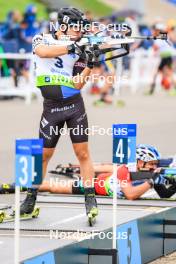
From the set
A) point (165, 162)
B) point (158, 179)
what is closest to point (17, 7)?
point (165, 162)

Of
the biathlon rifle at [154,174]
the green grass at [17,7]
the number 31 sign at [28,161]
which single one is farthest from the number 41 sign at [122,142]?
the green grass at [17,7]

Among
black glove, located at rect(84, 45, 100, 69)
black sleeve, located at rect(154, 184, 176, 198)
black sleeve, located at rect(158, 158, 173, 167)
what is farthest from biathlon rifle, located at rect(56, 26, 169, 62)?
Result: black sleeve, located at rect(158, 158, 173, 167)

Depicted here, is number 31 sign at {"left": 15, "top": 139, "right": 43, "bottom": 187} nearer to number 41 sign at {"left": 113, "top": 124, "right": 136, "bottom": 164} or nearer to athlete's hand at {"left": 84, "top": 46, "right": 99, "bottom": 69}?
number 41 sign at {"left": 113, "top": 124, "right": 136, "bottom": 164}

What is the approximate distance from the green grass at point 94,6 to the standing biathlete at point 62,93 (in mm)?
39148

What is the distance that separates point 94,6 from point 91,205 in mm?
41725

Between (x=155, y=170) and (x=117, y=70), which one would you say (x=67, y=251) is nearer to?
(x=155, y=170)

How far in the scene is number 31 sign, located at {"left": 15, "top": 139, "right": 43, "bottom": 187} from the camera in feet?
22.5

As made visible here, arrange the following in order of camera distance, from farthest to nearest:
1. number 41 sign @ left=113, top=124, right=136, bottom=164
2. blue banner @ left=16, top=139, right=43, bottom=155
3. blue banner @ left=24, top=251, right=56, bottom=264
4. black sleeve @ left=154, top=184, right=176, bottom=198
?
black sleeve @ left=154, top=184, right=176, bottom=198
number 41 sign @ left=113, top=124, right=136, bottom=164
blue banner @ left=24, top=251, right=56, bottom=264
blue banner @ left=16, top=139, right=43, bottom=155

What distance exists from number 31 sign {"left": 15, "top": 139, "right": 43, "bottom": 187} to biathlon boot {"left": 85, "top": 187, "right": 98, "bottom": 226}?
2.17 m

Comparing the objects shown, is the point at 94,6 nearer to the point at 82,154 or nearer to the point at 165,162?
the point at 165,162

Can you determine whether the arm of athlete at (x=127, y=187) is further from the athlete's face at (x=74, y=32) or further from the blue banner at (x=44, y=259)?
the blue banner at (x=44, y=259)

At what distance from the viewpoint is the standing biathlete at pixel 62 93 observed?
9352 millimetres

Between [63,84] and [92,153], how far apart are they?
688cm

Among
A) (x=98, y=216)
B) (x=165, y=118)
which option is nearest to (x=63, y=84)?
(x=98, y=216)
